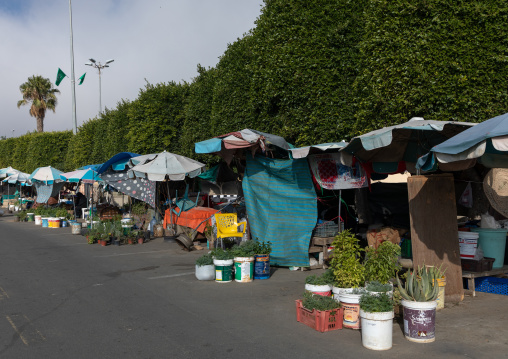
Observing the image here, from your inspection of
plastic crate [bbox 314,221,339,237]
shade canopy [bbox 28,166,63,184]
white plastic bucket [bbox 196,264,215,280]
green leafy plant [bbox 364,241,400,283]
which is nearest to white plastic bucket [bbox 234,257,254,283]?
white plastic bucket [bbox 196,264,215,280]

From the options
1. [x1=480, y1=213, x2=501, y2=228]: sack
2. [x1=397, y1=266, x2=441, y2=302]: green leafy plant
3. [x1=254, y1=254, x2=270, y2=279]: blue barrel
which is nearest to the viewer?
[x1=397, y1=266, x2=441, y2=302]: green leafy plant

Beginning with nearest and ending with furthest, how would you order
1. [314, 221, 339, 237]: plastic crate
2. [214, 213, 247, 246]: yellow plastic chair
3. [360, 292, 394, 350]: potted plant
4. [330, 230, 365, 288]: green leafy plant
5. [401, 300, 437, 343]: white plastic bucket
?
[360, 292, 394, 350]: potted plant < [401, 300, 437, 343]: white plastic bucket < [330, 230, 365, 288]: green leafy plant < [314, 221, 339, 237]: plastic crate < [214, 213, 247, 246]: yellow plastic chair

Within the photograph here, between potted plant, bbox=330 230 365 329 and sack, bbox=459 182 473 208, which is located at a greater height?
sack, bbox=459 182 473 208

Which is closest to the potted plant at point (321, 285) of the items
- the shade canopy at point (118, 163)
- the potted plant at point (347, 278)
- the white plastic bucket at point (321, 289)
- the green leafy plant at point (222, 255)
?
the white plastic bucket at point (321, 289)

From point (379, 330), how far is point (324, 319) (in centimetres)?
85

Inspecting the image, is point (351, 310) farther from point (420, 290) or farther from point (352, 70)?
point (352, 70)

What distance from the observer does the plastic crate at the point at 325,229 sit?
34.3 feet

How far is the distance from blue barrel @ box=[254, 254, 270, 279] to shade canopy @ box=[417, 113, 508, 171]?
393 cm

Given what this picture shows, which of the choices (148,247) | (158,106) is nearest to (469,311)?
(148,247)

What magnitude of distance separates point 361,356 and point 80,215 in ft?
80.3

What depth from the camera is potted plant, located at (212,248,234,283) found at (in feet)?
30.1

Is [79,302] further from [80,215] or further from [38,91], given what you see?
[38,91]

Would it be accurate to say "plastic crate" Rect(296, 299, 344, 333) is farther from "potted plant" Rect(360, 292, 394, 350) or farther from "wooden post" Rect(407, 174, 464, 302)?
"wooden post" Rect(407, 174, 464, 302)

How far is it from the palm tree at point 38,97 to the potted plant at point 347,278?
160 ft
